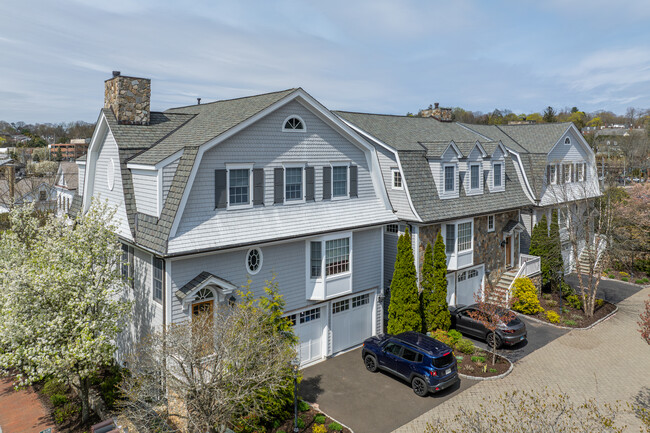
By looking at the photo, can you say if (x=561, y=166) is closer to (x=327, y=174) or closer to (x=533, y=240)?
(x=533, y=240)

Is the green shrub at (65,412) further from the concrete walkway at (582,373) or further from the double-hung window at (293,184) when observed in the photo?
the concrete walkway at (582,373)

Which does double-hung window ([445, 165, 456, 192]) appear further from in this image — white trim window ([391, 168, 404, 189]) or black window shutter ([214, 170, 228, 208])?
black window shutter ([214, 170, 228, 208])

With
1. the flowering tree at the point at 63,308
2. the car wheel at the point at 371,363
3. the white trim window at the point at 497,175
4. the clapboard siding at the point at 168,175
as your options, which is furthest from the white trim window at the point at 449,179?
the flowering tree at the point at 63,308

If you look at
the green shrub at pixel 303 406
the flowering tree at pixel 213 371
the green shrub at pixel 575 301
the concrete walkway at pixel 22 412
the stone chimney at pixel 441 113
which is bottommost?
the concrete walkway at pixel 22 412

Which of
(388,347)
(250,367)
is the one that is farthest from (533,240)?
(250,367)

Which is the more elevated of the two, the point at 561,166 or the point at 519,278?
the point at 561,166

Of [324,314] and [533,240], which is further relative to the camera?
[533,240]
